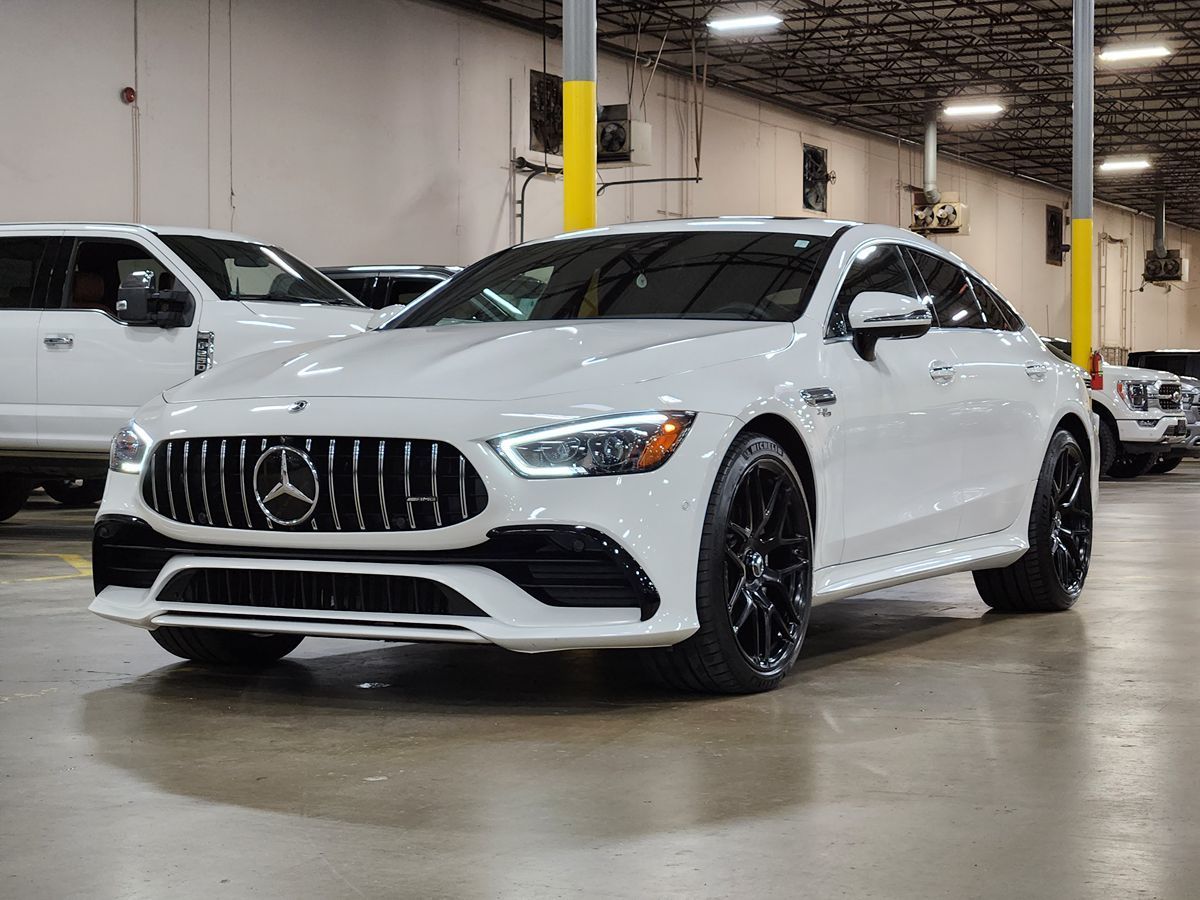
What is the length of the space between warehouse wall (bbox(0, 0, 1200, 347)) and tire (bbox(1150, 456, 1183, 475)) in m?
9.44

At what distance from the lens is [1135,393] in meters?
20.5

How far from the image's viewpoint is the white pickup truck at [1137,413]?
20328mm

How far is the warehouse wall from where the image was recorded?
60.4 ft

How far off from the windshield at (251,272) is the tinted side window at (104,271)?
195 mm

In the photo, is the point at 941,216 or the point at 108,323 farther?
the point at 941,216

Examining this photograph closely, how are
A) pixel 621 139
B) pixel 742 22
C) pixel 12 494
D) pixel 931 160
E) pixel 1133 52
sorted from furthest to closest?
1. pixel 931 160
2. pixel 1133 52
3. pixel 742 22
4. pixel 621 139
5. pixel 12 494

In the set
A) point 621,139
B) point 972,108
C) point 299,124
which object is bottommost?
point 299,124

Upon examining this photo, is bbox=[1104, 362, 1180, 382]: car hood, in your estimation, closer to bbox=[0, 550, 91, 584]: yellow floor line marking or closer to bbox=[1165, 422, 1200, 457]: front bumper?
bbox=[1165, 422, 1200, 457]: front bumper

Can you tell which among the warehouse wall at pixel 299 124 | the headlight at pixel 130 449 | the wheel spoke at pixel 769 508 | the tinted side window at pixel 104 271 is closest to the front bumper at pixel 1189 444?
the warehouse wall at pixel 299 124

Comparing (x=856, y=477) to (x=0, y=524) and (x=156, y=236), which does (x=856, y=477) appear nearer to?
(x=156, y=236)

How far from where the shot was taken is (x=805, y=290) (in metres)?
5.75

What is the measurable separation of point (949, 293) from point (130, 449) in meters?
3.25

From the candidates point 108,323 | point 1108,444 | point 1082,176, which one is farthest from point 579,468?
point 1108,444

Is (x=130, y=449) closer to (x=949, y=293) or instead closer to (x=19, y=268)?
(x=949, y=293)
